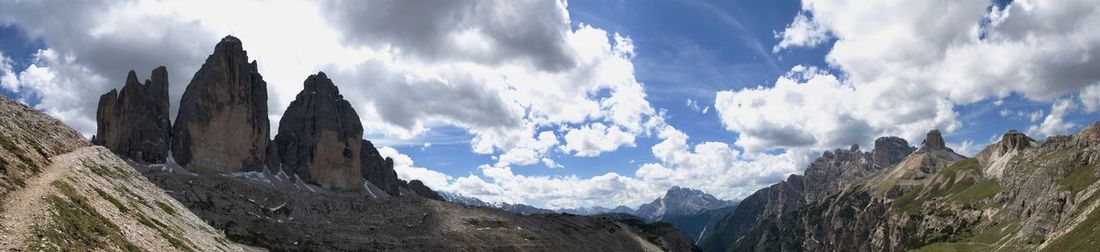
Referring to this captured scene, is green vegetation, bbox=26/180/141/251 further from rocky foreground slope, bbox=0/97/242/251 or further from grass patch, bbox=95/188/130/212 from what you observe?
grass patch, bbox=95/188/130/212

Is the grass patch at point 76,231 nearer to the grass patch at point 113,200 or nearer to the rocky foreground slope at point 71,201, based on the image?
the rocky foreground slope at point 71,201

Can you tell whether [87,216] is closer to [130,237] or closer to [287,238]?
[130,237]

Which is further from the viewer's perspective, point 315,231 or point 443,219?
point 443,219

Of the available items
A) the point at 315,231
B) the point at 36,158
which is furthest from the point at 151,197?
the point at 315,231

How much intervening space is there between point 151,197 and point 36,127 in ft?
55.2

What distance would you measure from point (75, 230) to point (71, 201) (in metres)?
9.66

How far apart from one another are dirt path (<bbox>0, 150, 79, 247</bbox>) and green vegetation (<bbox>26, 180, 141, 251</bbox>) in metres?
0.58

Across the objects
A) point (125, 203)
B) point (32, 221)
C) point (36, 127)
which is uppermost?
point (36, 127)

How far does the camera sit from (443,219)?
193m

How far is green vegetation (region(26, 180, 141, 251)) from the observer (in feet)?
121

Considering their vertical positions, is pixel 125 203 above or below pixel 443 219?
below

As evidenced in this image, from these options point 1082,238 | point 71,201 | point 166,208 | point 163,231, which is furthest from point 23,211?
point 1082,238

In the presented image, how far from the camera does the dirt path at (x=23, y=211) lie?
1358 inches

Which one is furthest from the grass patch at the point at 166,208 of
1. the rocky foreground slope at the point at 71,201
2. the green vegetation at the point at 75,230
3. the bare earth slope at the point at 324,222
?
the bare earth slope at the point at 324,222
